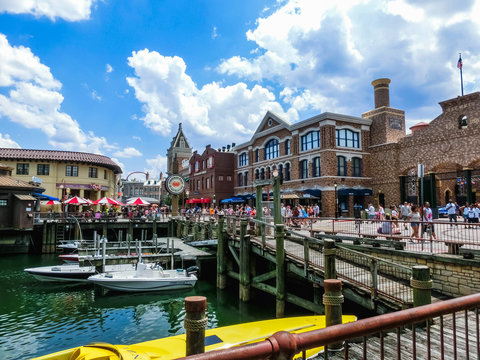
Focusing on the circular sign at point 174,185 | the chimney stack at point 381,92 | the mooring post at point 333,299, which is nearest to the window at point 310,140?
the chimney stack at point 381,92

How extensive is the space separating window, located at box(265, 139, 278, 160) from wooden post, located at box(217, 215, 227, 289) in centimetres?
2387

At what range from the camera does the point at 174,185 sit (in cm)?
3102

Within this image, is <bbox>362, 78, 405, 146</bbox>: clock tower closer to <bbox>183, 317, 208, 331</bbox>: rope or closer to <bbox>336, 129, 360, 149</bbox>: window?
<bbox>336, 129, 360, 149</bbox>: window

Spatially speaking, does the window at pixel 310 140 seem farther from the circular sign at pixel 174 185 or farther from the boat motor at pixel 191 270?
the boat motor at pixel 191 270

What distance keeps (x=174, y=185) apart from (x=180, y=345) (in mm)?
24735

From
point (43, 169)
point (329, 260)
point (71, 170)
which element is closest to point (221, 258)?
point (329, 260)

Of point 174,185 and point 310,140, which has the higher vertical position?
point 310,140

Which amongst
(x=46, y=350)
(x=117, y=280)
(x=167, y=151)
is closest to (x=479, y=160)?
(x=117, y=280)

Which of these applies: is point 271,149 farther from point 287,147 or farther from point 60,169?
point 60,169

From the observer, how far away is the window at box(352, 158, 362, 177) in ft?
111

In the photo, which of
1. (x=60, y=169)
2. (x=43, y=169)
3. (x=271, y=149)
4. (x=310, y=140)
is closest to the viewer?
(x=310, y=140)

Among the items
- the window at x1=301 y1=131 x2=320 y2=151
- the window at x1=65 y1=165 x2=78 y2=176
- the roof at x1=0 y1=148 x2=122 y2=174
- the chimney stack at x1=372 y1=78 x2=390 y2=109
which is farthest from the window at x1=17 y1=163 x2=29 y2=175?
the chimney stack at x1=372 y1=78 x2=390 y2=109

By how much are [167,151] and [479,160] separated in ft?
313

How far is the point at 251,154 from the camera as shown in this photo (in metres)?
44.3
